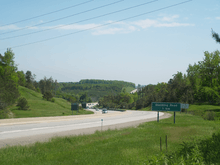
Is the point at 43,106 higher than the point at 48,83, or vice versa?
the point at 48,83

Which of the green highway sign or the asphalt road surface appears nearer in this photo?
the asphalt road surface

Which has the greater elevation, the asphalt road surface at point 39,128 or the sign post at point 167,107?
the sign post at point 167,107

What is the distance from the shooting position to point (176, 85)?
99.8 metres

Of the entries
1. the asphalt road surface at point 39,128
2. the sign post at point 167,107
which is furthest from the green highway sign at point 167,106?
the asphalt road surface at point 39,128

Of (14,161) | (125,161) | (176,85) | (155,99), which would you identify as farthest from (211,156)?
(155,99)

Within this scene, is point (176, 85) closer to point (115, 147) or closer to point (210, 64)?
point (210, 64)

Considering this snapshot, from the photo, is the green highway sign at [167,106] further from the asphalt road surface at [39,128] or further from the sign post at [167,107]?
the asphalt road surface at [39,128]

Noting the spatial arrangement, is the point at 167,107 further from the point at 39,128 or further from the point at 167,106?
the point at 39,128

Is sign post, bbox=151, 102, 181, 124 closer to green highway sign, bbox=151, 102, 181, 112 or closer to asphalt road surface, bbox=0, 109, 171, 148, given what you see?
green highway sign, bbox=151, 102, 181, 112

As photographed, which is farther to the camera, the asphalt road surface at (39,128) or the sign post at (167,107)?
the sign post at (167,107)

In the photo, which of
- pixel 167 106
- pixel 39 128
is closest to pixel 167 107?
pixel 167 106

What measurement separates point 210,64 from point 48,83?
12182cm

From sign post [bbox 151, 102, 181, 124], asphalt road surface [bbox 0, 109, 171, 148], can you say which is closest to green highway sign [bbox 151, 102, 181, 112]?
sign post [bbox 151, 102, 181, 124]

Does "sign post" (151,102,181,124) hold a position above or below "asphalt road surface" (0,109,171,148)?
above
